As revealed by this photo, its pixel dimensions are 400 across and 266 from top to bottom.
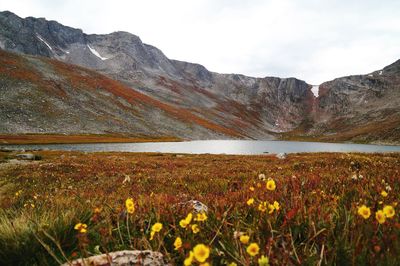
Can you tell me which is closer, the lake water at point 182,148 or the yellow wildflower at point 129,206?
the yellow wildflower at point 129,206

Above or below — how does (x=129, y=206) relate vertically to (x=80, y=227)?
above

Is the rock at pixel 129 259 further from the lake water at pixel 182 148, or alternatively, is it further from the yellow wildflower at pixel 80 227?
the lake water at pixel 182 148

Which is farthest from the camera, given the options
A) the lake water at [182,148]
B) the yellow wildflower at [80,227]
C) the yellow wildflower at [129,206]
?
the lake water at [182,148]

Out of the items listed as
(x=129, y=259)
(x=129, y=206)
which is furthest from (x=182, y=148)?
(x=129, y=259)

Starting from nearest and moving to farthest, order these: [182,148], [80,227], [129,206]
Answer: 1. [80,227]
2. [129,206]
3. [182,148]

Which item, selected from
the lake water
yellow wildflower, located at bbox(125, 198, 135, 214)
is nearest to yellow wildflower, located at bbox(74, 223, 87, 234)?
yellow wildflower, located at bbox(125, 198, 135, 214)

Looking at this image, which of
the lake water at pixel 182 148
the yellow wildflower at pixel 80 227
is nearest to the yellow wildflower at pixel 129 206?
the yellow wildflower at pixel 80 227

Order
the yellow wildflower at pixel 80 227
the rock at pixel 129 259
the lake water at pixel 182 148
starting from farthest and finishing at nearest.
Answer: the lake water at pixel 182 148 → the yellow wildflower at pixel 80 227 → the rock at pixel 129 259

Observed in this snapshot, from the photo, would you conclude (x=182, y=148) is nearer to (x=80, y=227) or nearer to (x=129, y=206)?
(x=129, y=206)

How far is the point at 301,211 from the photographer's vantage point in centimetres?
360

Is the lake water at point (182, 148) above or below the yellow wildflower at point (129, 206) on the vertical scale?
below

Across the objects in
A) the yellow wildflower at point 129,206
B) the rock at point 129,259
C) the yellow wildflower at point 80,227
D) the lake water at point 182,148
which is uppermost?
the yellow wildflower at point 129,206

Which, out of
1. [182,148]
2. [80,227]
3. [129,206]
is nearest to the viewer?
[80,227]

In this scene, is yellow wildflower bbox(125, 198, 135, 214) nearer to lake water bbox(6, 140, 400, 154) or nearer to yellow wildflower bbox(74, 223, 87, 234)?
yellow wildflower bbox(74, 223, 87, 234)
